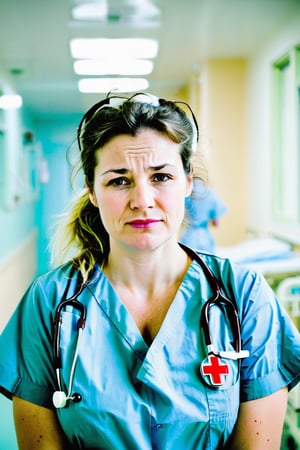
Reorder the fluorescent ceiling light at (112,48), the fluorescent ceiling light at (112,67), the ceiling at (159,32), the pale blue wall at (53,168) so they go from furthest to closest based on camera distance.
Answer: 1. the fluorescent ceiling light at (112,48)
2. the ceiling at (159,32)
3. the fluorescent ceiling light at (112,67)
4. the pale blue wall at (53,168)

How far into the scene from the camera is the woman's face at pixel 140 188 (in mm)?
802

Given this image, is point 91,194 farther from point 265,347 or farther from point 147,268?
point 265,347

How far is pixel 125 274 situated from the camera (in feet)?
2.91

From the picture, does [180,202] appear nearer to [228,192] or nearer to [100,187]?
[100,187]

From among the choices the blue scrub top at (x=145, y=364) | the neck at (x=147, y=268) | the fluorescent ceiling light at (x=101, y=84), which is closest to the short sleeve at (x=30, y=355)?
the blue scrub top at (x=145, y=364)

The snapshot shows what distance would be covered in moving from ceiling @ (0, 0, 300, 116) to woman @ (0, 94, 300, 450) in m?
1.01

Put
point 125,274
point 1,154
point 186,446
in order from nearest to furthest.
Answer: point 186,446
point 125,274
point 1,154

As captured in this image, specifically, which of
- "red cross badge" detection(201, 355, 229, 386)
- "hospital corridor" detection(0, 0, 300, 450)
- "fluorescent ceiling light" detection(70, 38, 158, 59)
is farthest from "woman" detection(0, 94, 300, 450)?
"fluorescent ceiling light" detection(70, 38, 158, 59)

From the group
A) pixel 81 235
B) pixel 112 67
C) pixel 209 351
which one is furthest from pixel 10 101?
pixel 209 351

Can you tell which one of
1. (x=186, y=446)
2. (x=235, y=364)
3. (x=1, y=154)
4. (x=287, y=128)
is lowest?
(x=186, y=446)

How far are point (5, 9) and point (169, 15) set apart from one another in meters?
0.74

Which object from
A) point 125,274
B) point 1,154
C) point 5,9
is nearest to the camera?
point 125,274

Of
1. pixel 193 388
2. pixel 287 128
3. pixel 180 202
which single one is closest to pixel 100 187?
pixel 180 202

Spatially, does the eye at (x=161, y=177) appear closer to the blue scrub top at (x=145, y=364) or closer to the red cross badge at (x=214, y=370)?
the blue scrub top at (x=145, y=364)
